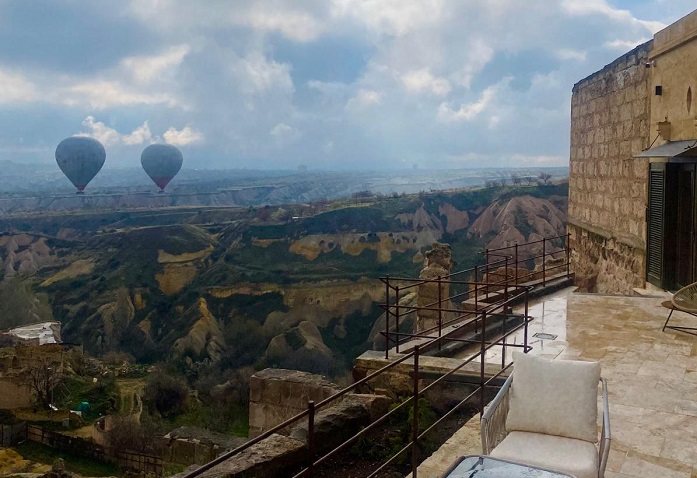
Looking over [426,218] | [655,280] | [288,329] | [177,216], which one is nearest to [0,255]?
[177,216]

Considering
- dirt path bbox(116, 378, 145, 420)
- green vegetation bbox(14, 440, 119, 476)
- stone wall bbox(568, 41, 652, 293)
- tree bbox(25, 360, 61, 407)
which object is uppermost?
stone wall bbox(568, 41, 652, 293)

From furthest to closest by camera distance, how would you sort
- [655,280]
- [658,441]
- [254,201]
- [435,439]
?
1. [254,201]
2. [655,280]
3. [435,439]
4. [658,441]

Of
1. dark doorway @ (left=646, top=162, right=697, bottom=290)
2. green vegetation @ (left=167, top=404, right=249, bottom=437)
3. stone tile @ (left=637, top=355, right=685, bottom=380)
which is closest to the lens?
stone tile @ (left=637, top=355, right=685, bottom=380)

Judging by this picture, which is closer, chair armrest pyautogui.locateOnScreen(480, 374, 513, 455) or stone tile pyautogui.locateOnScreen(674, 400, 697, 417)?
chair armrest pyautogui.locateOnScreen(480, 374, 513, 455)

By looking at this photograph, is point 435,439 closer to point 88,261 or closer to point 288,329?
point 288,329

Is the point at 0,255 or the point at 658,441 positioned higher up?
the point at 658,441

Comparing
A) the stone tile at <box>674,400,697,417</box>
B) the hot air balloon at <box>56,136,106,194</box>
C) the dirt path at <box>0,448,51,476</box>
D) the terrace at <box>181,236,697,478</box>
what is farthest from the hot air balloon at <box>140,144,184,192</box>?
the stone tile at <box>674,400,697,417</box>

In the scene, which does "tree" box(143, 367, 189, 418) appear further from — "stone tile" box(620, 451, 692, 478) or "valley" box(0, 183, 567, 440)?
"stone tile" box(620, 451, 692, 478)
